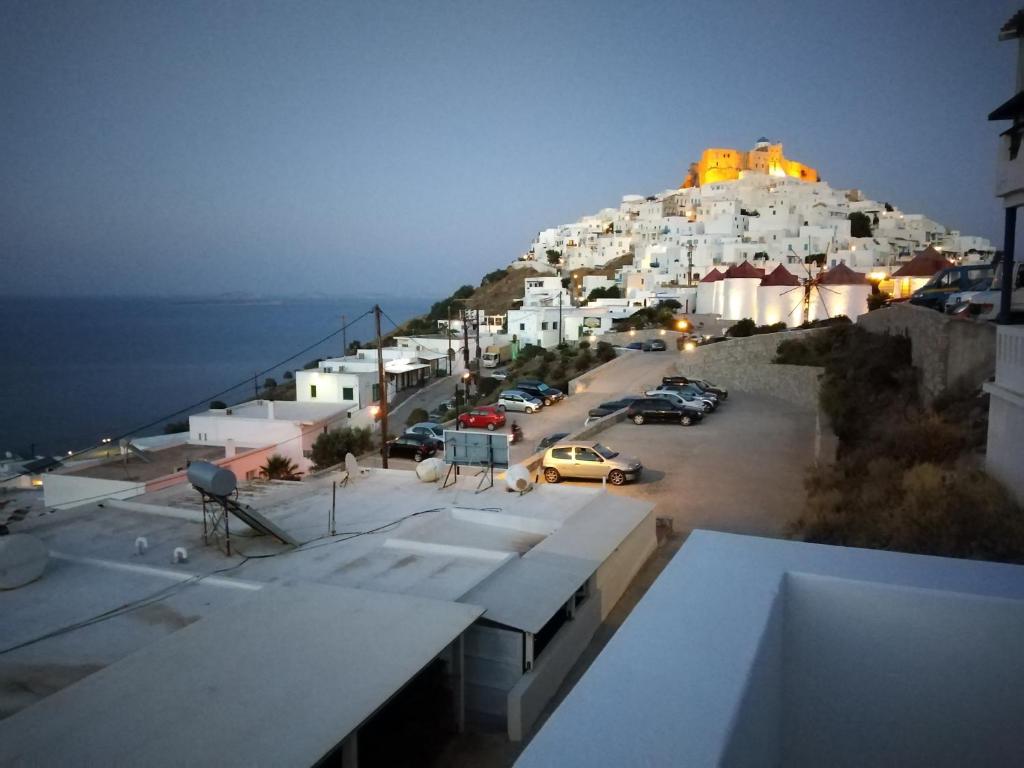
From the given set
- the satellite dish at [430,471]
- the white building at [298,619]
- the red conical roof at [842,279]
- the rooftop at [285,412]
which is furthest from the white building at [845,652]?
the red conical roof at [842,279]

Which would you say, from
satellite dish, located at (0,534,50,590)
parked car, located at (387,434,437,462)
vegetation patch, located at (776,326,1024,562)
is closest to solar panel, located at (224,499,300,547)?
satellite dish, located at (0,534,50,590)

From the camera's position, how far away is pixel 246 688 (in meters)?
5.55

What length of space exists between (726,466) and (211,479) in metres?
13.0

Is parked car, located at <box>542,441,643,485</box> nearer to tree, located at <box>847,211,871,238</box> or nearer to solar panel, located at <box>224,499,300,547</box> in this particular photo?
solar panel, located at <box>224,499,300,547</box>

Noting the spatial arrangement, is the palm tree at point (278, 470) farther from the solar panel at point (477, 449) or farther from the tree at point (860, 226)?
the tree at point (860, 226)

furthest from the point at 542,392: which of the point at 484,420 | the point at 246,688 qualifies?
the point at 246,688

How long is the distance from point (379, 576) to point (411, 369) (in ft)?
134

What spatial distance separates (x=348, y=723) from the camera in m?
5.10

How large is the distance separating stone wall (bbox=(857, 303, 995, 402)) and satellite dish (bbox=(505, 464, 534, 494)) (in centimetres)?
1062

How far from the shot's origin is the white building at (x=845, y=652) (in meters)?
2.19

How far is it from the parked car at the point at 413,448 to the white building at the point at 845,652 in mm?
20972

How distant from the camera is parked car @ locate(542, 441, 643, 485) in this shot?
1655cm

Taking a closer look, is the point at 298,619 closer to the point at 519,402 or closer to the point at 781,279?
the point at 519,402

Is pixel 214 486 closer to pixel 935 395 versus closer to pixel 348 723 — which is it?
pixel 348 723
